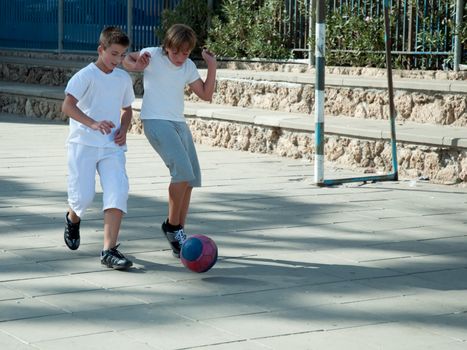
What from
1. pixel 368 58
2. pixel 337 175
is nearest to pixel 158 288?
pixel 337 175

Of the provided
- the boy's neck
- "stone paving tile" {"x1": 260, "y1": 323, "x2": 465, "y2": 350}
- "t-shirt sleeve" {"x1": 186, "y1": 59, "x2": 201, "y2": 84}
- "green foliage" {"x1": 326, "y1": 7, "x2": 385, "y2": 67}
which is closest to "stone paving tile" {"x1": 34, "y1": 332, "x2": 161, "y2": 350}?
"stone paving tile" {"x1": 260, "y1": 323, "x2": 465, "y2": 350}

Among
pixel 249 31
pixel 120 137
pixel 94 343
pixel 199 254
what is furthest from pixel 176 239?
pixel 249 31

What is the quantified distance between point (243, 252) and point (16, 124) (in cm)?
982

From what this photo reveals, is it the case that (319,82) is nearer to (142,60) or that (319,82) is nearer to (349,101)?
(349,101)

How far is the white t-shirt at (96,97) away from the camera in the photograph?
21.1 feet

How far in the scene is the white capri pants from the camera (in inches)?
254

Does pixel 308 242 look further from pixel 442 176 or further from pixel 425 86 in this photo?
pixel 425 86

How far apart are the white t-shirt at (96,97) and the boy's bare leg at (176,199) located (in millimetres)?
502

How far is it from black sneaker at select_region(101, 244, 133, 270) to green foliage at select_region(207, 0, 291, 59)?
8.55 m

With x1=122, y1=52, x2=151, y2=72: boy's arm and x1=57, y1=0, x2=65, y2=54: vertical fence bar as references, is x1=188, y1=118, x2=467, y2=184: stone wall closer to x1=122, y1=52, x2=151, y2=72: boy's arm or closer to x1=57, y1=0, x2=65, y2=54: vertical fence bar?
x1=122, y1=52, x2=151, y2=72: boy's arm

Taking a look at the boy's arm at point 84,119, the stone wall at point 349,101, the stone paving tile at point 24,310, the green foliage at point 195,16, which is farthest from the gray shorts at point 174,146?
the green foliage at point 195,16

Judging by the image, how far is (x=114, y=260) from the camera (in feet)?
20.6

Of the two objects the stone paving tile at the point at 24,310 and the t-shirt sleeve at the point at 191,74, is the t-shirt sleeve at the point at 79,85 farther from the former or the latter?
the stone paving tile at the point at 24,310

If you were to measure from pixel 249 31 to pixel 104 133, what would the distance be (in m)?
9.06
